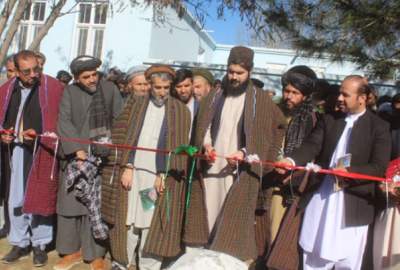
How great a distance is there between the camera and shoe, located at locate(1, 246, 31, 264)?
4.50 meters

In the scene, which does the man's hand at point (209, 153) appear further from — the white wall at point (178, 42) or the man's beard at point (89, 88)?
the white wall at point (178, 42)

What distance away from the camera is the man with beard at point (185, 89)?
189 inches

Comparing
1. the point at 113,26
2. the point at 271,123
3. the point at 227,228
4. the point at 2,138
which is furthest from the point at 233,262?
the point at 113,26

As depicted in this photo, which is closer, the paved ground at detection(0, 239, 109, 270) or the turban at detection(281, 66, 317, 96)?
the turban at detection(281, 66, 317, 96)

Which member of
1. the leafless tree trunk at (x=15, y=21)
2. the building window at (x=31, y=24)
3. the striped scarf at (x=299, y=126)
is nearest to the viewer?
the striped scarf at (x=299, y=126)

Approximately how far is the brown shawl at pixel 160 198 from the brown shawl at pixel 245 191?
0.16 metres

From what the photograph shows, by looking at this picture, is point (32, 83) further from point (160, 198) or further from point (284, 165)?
point (284, 165)

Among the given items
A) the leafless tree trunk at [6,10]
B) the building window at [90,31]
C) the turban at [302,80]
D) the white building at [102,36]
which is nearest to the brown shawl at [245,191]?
the turban at [302,80]

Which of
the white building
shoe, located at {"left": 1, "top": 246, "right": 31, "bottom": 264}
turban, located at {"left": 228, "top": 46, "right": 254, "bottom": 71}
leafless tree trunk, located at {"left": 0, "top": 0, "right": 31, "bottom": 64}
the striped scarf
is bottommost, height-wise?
shoe, located at {"left": 1, "top": 246, "right": 31, "bottom": 264}

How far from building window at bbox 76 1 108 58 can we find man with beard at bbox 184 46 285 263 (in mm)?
12473

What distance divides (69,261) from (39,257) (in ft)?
0.94

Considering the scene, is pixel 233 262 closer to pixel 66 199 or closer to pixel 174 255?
pixel 174 255

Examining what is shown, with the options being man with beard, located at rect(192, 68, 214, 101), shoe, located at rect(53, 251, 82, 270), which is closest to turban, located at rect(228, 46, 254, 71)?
man with beard, located at rect(192, 68, 214, 101)

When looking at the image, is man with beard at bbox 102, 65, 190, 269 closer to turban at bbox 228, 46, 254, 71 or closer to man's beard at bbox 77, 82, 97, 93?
man's beard at bbox 77, 82, 97, 93
